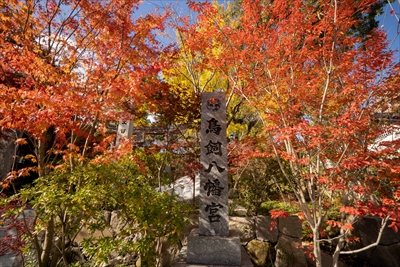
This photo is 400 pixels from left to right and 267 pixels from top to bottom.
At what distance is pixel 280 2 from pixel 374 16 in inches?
299

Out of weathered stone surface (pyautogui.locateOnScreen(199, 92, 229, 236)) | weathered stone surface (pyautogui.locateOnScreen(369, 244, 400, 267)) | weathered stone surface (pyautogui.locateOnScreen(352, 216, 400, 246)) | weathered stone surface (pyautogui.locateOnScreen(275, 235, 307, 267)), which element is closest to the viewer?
weathered stone surface (pyautogui.locateOnScreen(199, 92, 229, 236))

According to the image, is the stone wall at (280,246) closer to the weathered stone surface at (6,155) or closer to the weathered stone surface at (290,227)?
the weathered stone surface at (290,227)

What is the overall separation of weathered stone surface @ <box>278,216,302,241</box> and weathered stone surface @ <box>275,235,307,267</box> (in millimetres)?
127

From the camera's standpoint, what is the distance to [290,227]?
242 inches

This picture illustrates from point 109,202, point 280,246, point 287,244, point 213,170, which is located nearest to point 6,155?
point 109,202

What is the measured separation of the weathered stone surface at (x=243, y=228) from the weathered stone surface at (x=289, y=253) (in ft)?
2.53

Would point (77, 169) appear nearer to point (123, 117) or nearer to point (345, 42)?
point (123, 117)

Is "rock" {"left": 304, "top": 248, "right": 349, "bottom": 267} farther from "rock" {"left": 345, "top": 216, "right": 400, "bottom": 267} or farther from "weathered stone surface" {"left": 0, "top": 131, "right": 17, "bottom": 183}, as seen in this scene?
"weathered stone surface" {"left": 0, "top": 131, "right": 17, "bottom": 183}

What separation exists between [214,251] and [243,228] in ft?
6.74

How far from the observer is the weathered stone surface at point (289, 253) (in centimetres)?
575

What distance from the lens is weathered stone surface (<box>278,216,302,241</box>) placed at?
20.0 ft

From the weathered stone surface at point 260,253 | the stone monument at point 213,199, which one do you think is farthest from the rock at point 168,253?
the weathered stone surface at point 260,253

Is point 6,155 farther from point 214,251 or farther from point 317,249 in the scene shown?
point 317,249

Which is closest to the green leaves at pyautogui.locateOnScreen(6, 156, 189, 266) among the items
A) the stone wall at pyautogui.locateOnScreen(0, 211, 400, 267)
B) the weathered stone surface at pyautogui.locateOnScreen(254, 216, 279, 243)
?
the stone wall at pyautogui.locateOnScreen(0, 211, 400, 267)
